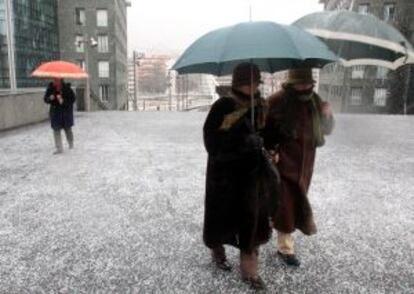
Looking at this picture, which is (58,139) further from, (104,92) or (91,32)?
(104,92)

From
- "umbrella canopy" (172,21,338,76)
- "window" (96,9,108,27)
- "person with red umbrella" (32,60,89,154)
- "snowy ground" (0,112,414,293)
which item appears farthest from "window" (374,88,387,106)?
"umbrella canopy" (172,21,338,76)

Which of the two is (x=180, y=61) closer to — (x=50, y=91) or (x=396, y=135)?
(x=50, y=91)

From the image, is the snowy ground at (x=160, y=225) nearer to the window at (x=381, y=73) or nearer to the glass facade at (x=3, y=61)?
the glass facade at (x=3, y=61)

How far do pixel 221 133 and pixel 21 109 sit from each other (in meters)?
11.2

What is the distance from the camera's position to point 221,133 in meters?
3.07

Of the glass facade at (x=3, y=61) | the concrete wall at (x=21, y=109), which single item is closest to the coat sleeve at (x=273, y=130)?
the concrete wall at (x=21, y=109)

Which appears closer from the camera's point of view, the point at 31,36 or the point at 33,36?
the point at 31,36

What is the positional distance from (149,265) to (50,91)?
5621 millimetres

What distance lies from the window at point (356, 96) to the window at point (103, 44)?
26292 millimetres

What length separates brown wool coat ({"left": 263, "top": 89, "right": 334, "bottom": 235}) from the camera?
341 cm

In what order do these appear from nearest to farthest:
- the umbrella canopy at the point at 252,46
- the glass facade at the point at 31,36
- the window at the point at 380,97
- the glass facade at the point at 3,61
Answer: the umbrella canopy at the point at 252,46 < the glass facade at the point at 3,61 < the glass facade at the point at 31,36 < the window at the point at 380,97

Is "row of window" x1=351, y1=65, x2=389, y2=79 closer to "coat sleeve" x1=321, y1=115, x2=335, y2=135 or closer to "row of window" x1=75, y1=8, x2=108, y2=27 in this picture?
"row of window" x1=75, y1=8, x2=108, y2=27

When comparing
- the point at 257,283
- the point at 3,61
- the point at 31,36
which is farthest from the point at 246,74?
the point at 31,36

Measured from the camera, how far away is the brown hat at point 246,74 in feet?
9.77
